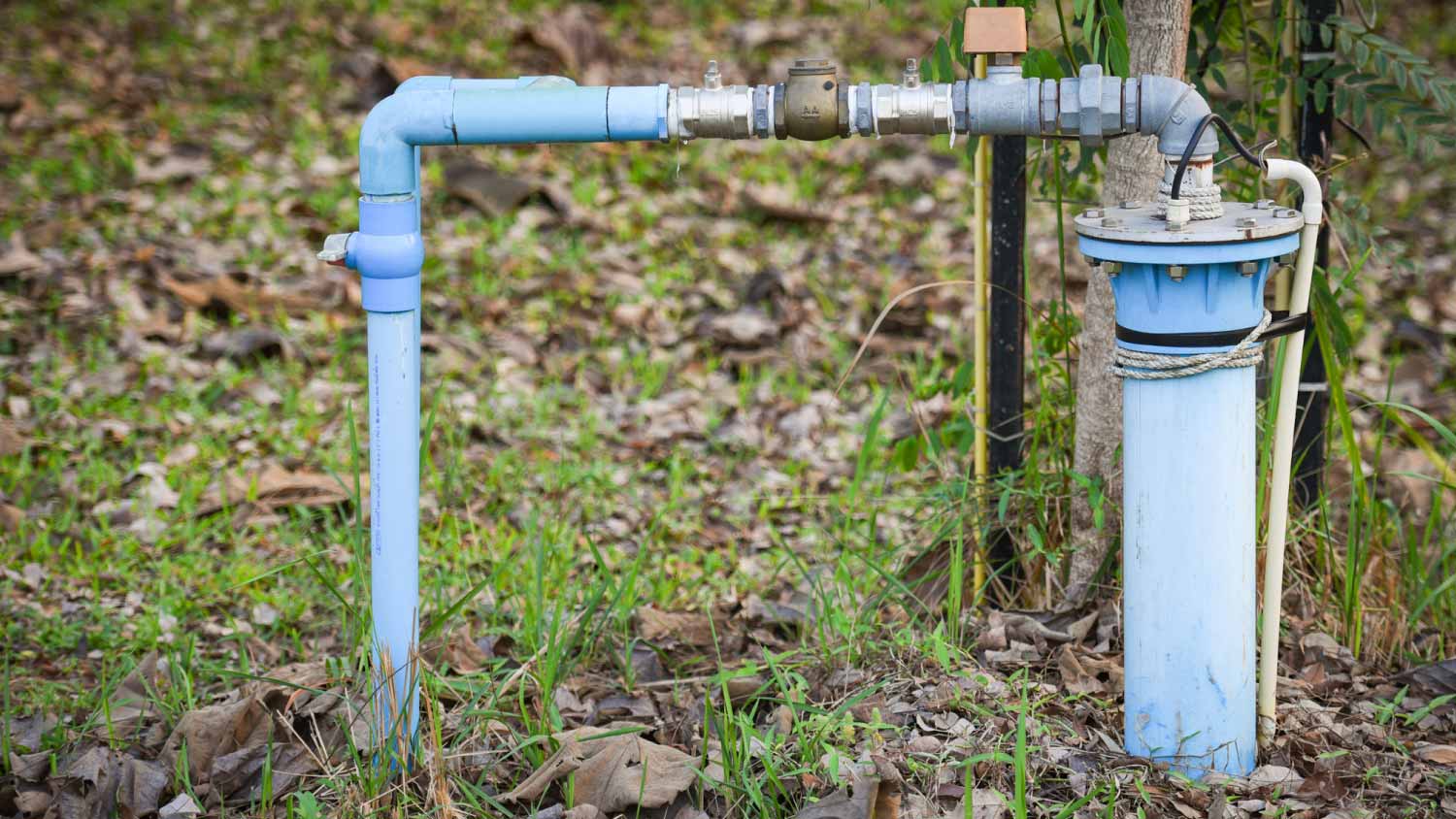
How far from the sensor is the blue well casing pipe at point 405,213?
2.23 m

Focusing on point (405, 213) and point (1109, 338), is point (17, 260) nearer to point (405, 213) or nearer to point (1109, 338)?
point (405, 213)

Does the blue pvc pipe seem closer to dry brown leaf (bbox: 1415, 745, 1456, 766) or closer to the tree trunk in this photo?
the tree trunk

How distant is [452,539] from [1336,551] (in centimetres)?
204

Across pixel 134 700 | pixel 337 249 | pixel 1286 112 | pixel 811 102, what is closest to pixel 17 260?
pixel 134 700

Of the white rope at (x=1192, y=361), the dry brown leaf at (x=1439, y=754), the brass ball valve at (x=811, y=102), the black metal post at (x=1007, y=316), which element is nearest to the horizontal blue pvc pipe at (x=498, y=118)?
the brass ball valve at (x=811, y=102)

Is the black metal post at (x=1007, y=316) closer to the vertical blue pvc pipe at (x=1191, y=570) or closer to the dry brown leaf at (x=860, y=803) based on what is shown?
the vertical blue pvc pipe at (x=1191, y=570)

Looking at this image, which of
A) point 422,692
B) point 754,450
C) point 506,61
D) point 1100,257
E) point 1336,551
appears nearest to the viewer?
point 1100,257

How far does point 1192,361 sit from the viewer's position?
7.00 feet

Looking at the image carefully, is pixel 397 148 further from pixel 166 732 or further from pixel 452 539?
pixel 452 539

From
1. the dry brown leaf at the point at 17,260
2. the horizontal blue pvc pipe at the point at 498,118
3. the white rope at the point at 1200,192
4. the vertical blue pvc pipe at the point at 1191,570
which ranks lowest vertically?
the vertical blue pvc pipe at the point at 1191,570

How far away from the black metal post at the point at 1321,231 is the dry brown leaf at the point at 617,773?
4.74 ft

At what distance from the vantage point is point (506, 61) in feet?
21.6

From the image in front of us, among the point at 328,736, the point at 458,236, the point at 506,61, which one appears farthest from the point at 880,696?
the point at 506,61

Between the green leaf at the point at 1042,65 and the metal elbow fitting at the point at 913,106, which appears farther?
the green leaf at the point at 1042,65
